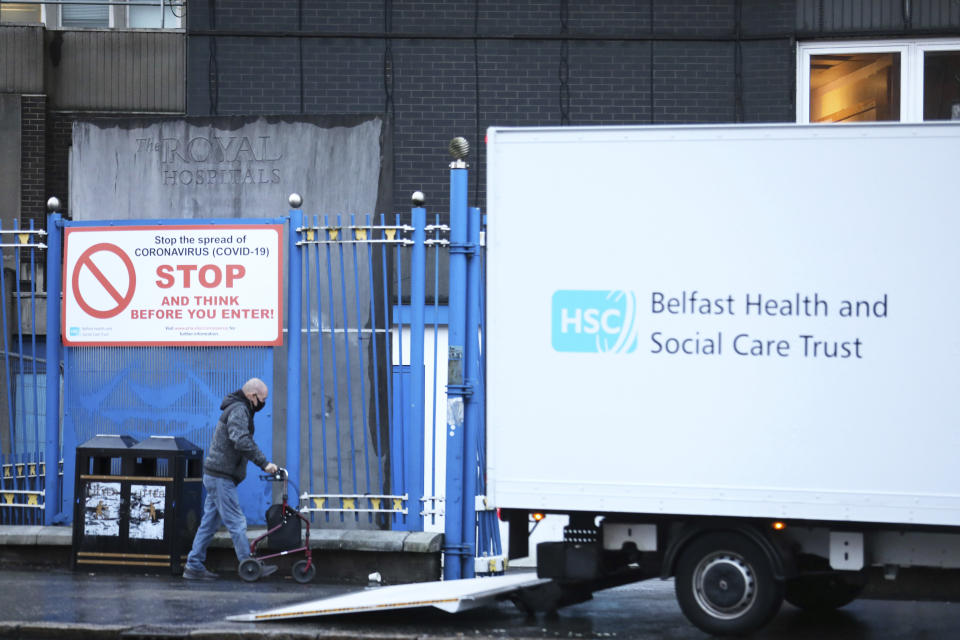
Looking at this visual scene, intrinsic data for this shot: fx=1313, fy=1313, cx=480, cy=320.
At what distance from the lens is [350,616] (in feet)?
30.2

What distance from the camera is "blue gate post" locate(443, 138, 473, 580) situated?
431 inches

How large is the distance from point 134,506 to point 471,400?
3088 mm

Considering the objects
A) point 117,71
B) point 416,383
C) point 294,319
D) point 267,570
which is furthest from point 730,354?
point 117,71

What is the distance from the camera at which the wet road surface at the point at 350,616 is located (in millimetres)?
8695

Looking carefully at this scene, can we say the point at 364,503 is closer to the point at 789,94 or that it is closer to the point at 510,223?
the point at 510,223

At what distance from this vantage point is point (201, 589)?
10.6 metres

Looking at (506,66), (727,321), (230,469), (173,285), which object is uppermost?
(506,66)

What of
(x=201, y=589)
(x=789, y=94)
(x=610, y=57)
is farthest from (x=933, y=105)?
(x=201, y=589)

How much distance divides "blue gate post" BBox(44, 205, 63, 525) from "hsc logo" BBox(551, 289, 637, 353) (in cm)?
549

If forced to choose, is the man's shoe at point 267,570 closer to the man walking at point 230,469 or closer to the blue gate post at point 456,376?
the man walking at point 230,469

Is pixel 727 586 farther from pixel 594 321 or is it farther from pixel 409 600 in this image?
pixel 409 600

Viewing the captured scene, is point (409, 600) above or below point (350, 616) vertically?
above

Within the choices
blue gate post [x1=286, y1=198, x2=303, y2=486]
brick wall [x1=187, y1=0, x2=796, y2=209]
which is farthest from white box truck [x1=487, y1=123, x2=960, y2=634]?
brick wall [x1=187, y1=0, x2=796, y2=209]

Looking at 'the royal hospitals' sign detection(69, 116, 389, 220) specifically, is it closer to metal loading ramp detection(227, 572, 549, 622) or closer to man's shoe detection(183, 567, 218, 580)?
man's shoe detection(183, 567, 218, 580)
